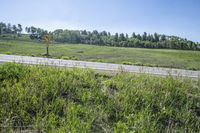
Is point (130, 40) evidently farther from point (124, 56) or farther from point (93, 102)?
point (93, 102)

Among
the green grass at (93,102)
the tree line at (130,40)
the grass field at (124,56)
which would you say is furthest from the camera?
the tree line at (130,40)

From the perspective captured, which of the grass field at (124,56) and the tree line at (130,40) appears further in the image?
the tree line at (130,40)

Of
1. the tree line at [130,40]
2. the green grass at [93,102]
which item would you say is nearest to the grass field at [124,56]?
the green grass at [93,102]

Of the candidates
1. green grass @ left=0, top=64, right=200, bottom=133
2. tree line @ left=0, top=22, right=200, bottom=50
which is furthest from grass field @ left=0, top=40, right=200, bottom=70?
tree line @ left=0, top=22, right=200, bottom=50

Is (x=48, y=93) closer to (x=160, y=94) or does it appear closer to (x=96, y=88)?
(x=96, y=88)

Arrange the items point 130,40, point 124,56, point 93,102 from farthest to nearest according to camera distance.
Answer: point 130,40, point 124,56, point 93,102

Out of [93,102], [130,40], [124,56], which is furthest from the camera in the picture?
[130,40]

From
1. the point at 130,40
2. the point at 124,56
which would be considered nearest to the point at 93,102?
the point at 124,56

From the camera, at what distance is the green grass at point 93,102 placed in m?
6.02

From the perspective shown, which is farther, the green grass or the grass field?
the grass field

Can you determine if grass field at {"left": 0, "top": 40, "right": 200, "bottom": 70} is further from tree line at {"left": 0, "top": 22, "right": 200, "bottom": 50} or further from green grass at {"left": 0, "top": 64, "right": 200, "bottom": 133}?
tree line at {"left": 0, "top": 22, "right": 200, "bottom": 50}

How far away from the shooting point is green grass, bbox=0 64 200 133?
6.02 meters

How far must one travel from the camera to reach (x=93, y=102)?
7301 millimetres

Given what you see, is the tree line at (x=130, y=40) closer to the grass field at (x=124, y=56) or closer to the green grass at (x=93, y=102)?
the grass field at (x=124, y=56)
